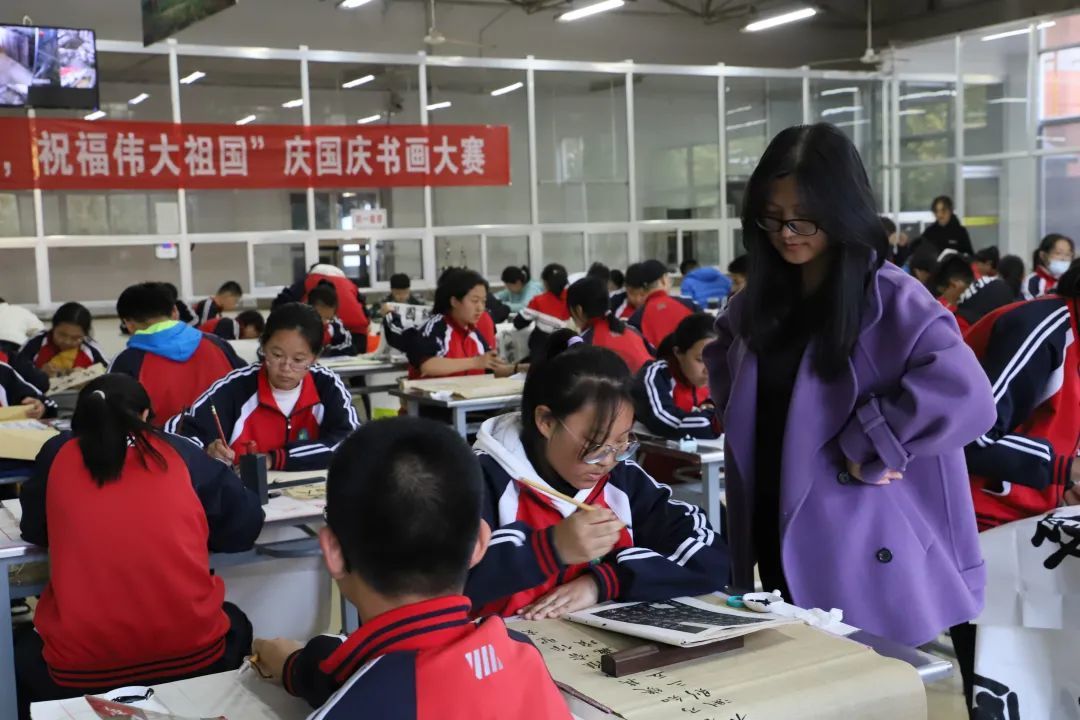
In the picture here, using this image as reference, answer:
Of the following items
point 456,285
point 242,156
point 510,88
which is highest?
point 510,88

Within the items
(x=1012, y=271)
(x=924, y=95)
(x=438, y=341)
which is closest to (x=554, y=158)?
(x=924, y=95)

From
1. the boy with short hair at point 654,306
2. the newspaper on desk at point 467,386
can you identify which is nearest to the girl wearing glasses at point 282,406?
the newspaper on desk at point 467,386

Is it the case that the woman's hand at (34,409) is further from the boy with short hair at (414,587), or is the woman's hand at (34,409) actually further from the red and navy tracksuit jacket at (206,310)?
the red and navy tracksuit jacket at (206,310)

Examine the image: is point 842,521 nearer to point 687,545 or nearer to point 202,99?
point 687,545

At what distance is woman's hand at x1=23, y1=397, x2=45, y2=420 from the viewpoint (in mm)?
4758

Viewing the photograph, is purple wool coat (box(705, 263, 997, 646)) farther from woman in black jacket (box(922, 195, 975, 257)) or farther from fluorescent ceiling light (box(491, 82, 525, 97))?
fluorescent ceiling light (box(491, 82, 525, 97))

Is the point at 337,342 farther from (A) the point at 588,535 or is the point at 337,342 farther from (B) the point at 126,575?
(A) the point at 588,535

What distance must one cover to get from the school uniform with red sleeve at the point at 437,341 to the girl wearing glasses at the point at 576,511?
400 centimetres

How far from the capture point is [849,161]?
5.90ft

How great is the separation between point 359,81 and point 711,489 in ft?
28.6

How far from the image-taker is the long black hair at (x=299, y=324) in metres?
3.54

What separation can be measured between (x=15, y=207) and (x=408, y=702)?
10126 millimetres

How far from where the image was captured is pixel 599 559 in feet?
6.72

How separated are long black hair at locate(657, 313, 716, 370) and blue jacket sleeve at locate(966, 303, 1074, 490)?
1.76m
